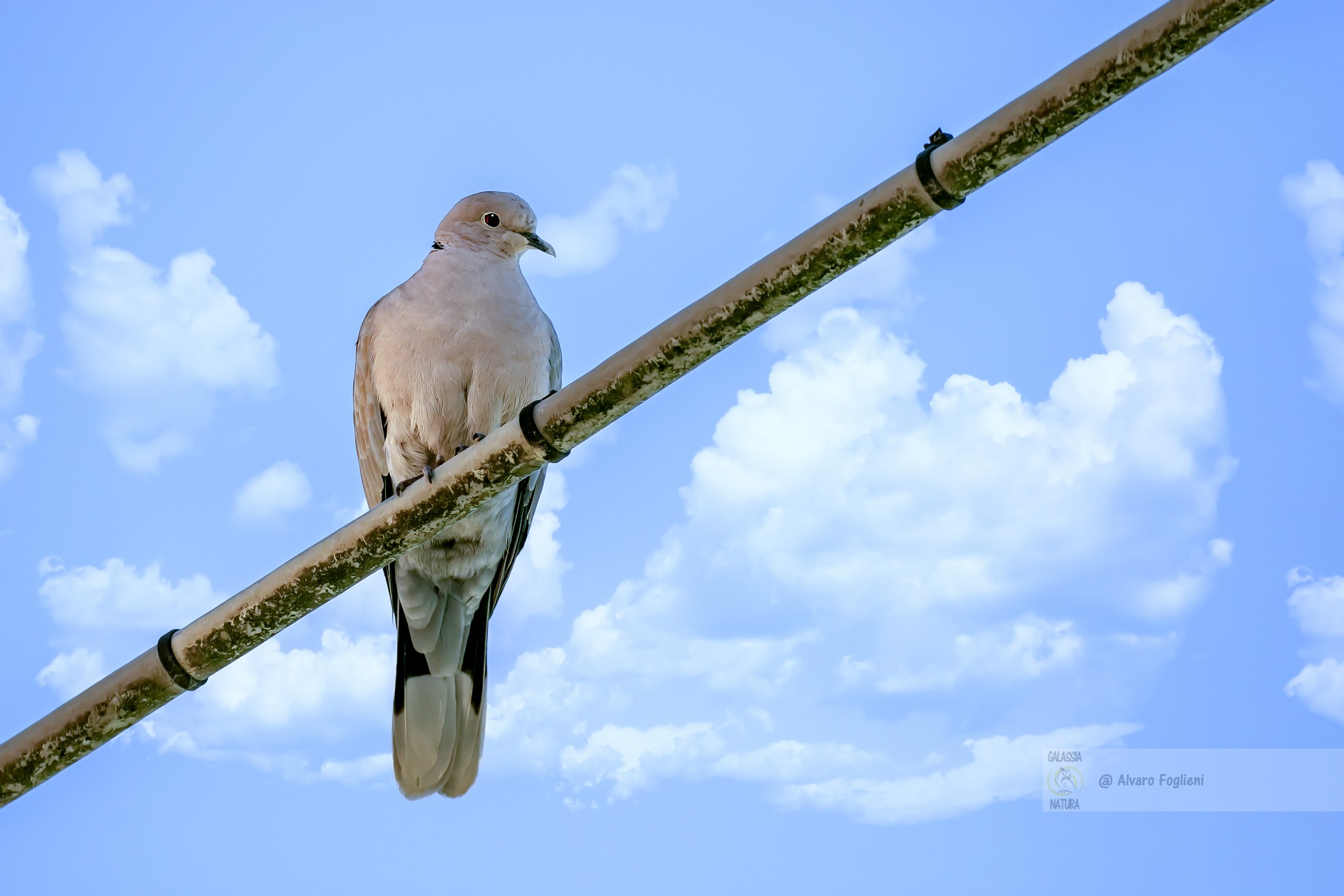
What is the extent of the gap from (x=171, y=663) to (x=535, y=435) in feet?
2.80

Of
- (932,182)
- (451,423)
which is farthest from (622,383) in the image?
(451,423)

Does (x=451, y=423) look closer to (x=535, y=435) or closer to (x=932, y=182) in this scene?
(x=535, y=435)

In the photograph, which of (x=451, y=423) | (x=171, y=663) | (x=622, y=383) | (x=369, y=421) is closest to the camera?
(x=622, y=383)

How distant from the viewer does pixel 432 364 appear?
2992 millimetres

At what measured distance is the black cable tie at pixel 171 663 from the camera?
6.87ft

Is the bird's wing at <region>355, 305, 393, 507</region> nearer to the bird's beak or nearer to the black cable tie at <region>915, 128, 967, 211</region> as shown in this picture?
the bird's beak

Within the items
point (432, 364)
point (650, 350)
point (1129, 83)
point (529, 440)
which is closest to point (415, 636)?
point (432, 364)

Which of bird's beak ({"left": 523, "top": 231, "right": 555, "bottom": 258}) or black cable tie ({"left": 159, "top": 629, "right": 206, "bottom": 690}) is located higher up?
bird's beak ({"left": 523, "top": 231, "right": 555, "bottom": 258})

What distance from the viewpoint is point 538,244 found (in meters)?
3.35

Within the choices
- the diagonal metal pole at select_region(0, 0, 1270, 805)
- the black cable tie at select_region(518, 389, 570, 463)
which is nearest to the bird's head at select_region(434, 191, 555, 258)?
the diagonal metal pole at select_region(0, 0, 1270, 805)

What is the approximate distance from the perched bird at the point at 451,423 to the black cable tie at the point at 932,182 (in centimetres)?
168

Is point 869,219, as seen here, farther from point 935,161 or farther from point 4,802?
point 4,802

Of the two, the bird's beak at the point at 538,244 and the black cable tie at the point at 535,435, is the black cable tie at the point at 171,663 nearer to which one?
the black cable tie at the point at 535,435

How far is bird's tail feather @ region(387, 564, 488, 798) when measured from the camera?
10.7ft
